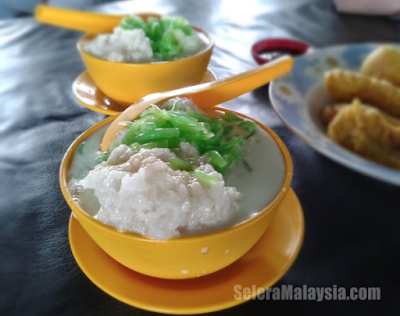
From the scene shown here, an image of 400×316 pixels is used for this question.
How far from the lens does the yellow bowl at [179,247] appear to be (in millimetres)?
219

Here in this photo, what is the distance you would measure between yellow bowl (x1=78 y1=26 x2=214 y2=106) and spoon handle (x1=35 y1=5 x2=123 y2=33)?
3.4 inches

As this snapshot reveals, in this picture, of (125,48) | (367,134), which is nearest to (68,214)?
(125,48)

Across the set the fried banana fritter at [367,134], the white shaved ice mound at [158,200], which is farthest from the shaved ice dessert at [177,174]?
the fried banana fritter at [367,134]

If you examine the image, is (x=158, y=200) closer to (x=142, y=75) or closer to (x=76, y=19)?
(x=142, y=75)

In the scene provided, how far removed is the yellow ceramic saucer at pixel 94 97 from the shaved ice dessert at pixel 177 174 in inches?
7.5

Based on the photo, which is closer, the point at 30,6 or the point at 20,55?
the point at 20,55

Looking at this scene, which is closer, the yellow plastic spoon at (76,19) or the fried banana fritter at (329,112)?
the fried banana fritter at (329,112)

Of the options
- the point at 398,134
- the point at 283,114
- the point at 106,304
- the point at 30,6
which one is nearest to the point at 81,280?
the point at 106,304

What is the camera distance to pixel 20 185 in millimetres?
397

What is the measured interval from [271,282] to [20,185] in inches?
12.5

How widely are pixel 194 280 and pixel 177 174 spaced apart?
0.31ft

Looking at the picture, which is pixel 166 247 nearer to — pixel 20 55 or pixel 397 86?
pixel 397 86

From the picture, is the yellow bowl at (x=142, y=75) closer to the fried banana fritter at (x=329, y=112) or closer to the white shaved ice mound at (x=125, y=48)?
the white shaved ice mound at (x=125, y=48)

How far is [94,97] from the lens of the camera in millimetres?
538
